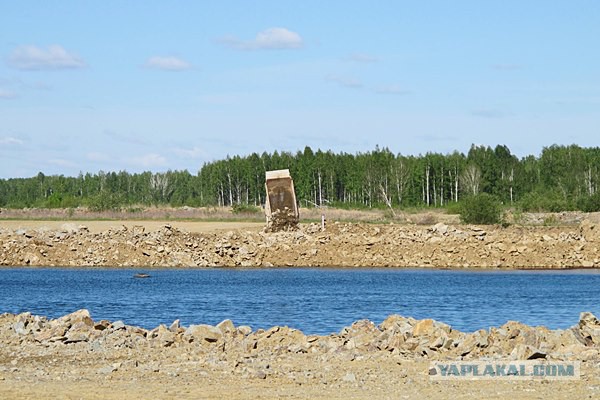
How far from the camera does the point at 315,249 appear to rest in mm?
51094

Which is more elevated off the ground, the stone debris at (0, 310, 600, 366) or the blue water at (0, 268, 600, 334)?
the stone debris at (0, 310, 600, 366)

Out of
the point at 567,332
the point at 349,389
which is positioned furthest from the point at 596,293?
the point at 349,389

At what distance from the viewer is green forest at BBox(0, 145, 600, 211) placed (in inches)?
4220

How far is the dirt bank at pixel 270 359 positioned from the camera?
557 inches

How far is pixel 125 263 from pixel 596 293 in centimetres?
2415

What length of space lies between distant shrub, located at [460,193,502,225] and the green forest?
29.5m

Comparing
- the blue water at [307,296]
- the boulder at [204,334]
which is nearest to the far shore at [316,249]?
the blue water at [307,296]

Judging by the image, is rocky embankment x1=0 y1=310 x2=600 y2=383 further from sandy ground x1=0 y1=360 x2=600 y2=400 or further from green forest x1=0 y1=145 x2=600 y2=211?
green forest x1=0 y1=145 x2=600 y2=211

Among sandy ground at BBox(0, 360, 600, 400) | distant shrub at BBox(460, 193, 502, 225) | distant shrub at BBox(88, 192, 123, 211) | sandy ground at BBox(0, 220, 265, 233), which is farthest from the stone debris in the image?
distant shrub at BBox(88, 192, 123, 211)

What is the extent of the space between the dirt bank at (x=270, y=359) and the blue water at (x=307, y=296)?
5.18 m

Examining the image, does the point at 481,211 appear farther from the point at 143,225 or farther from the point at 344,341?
the point at 344,341

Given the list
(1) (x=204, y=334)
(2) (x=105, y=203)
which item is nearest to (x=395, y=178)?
(2) (x=105, y=203)

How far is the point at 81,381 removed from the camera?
→ 15188 millimetres

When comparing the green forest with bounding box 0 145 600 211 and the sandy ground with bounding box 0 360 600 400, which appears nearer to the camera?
the sandy ground with bounding box 0 360 600 400
